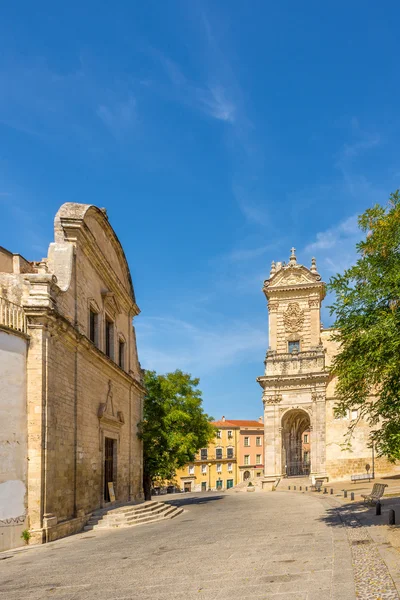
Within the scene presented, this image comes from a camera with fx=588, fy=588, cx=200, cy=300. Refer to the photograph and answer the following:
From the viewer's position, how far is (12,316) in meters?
14.0

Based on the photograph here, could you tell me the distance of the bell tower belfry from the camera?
Answer: 40.9 m

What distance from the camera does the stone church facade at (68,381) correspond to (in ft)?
45.8

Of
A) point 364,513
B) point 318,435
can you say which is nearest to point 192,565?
point 364,513

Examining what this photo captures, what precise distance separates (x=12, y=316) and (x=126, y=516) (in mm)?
8331

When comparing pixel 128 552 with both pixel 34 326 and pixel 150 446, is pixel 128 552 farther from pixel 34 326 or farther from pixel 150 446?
pixel 150 446

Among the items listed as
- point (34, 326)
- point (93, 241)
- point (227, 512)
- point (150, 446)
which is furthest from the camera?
point (150, 446)

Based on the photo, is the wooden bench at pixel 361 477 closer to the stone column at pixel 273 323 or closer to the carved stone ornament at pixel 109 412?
the stone column at pixel 273 323

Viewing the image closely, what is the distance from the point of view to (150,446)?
28516mm

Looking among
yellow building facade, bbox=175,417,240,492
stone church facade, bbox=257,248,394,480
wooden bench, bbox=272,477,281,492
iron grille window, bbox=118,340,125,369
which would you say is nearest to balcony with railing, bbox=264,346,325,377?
stone church facade, bbox=257,248,394,480

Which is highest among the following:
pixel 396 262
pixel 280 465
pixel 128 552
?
pixel 396 262

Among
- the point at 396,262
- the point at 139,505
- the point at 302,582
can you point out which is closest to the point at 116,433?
the point at 139,505

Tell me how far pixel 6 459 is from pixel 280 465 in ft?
99.0

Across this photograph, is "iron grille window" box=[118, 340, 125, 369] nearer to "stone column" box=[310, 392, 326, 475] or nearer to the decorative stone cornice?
the decorative stone cornice

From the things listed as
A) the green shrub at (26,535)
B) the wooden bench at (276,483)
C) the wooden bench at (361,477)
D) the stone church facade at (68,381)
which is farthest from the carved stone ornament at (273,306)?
the green shrub at (26,535)
